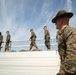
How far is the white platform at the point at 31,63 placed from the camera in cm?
944

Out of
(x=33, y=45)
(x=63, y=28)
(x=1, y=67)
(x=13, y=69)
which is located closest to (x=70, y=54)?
(x=63, y=28)

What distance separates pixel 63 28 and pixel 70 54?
1.20ft

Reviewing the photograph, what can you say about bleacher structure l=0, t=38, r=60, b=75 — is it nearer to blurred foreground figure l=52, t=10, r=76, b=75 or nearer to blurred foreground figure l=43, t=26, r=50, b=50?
blurred foreground figure l=43, t=26, r=50, b=50

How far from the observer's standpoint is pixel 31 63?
10.2m

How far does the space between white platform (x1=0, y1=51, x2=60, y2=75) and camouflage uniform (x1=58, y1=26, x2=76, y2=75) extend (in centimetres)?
643

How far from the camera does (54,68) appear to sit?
9.29m

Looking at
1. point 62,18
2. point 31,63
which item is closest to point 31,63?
point 31,63

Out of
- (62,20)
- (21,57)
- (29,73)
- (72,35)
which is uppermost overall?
(62,20)

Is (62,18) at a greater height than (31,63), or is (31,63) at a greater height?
(62,18)

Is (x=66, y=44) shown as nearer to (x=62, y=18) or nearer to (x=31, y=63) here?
(x=62, y=18)

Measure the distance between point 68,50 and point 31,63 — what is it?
7588mm

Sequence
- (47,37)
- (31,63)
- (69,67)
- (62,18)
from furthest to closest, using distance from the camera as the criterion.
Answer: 1. (47,37)
2. (31,63)
3. (62,18)
4. (69,67)

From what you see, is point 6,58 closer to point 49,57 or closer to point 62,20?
point 49,57

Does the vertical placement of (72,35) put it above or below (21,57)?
above
